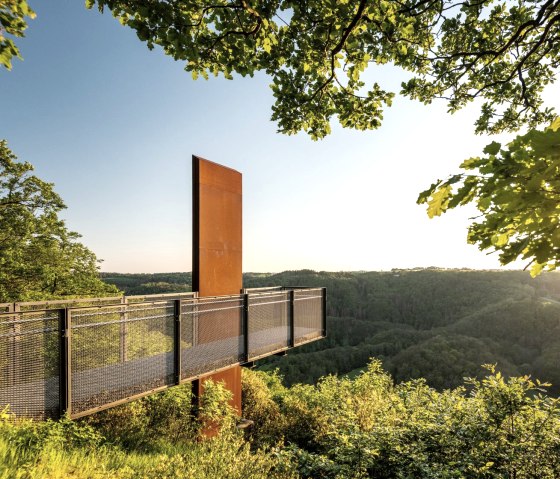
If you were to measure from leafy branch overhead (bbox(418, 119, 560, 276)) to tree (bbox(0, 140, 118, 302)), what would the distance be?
17.3m

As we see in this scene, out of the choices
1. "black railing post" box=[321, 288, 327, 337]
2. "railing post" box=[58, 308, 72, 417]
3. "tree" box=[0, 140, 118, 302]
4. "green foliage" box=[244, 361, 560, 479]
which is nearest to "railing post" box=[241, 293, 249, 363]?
"green foliage" box=[244, 361, 560, 479]

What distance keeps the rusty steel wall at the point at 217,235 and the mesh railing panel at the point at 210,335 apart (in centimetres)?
191

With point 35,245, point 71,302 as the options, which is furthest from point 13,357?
point 35,245

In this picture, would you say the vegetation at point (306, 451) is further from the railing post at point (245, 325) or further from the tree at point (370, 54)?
the tree at point (370, 54)

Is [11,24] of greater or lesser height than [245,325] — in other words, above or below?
above

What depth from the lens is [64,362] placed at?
15.3 feet

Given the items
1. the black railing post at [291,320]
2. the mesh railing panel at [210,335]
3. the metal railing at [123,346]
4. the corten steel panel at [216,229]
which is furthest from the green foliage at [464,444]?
the corten steel panel at [216,229]

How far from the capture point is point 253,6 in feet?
14.7

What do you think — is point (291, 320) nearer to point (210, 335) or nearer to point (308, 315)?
point (308, 315)

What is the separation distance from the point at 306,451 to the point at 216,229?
6.41 meters

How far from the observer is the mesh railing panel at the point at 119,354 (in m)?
4.99

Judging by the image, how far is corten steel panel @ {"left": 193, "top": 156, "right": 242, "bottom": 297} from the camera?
31.8ft

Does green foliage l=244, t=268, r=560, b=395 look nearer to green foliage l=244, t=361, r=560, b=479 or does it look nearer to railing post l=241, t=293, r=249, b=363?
green foliage l=244, t=361, r=560, b=479

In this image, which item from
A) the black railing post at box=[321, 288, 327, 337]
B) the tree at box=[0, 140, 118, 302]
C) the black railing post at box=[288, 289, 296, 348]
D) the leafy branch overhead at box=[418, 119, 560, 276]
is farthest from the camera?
the tree at box=[0, 140, 118, 302]
